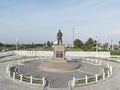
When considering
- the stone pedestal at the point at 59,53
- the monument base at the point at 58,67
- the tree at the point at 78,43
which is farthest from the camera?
the tree at the point at 78,43

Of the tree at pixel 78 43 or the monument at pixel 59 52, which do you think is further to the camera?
the tree at pixel 78 43

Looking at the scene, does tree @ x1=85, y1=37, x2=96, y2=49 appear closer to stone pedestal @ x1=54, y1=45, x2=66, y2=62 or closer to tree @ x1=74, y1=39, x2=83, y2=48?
tree @ x1=74, y1=39, x2=83, y2=48

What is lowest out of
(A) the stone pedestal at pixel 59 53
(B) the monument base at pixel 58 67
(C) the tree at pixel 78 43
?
(B) the monument base at pixel 58 67

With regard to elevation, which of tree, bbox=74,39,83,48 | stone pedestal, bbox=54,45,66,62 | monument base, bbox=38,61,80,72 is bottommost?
monument base, bbox=38,61,80,72

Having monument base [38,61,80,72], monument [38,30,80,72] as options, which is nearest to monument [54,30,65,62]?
monument [38,30,80,72]

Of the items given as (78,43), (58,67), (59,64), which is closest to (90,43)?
(78,43)

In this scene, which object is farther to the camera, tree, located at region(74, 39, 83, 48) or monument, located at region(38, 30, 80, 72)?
tree, located at region(74, 39, 83, 48)

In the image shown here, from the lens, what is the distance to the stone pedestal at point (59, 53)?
26.6 meters

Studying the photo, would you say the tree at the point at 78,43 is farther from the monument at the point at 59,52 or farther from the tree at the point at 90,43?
the monument at the point at 59,52

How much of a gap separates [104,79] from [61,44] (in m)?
9.83

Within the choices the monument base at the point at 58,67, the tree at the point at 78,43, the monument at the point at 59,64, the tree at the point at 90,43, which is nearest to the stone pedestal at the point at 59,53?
the monument at the point at 59,64

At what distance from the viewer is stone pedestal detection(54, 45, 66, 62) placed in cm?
2659

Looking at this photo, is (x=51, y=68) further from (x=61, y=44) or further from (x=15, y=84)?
(x=15, y=84)

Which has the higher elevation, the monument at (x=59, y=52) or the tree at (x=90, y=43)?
the tree at (x=90, y=43)
